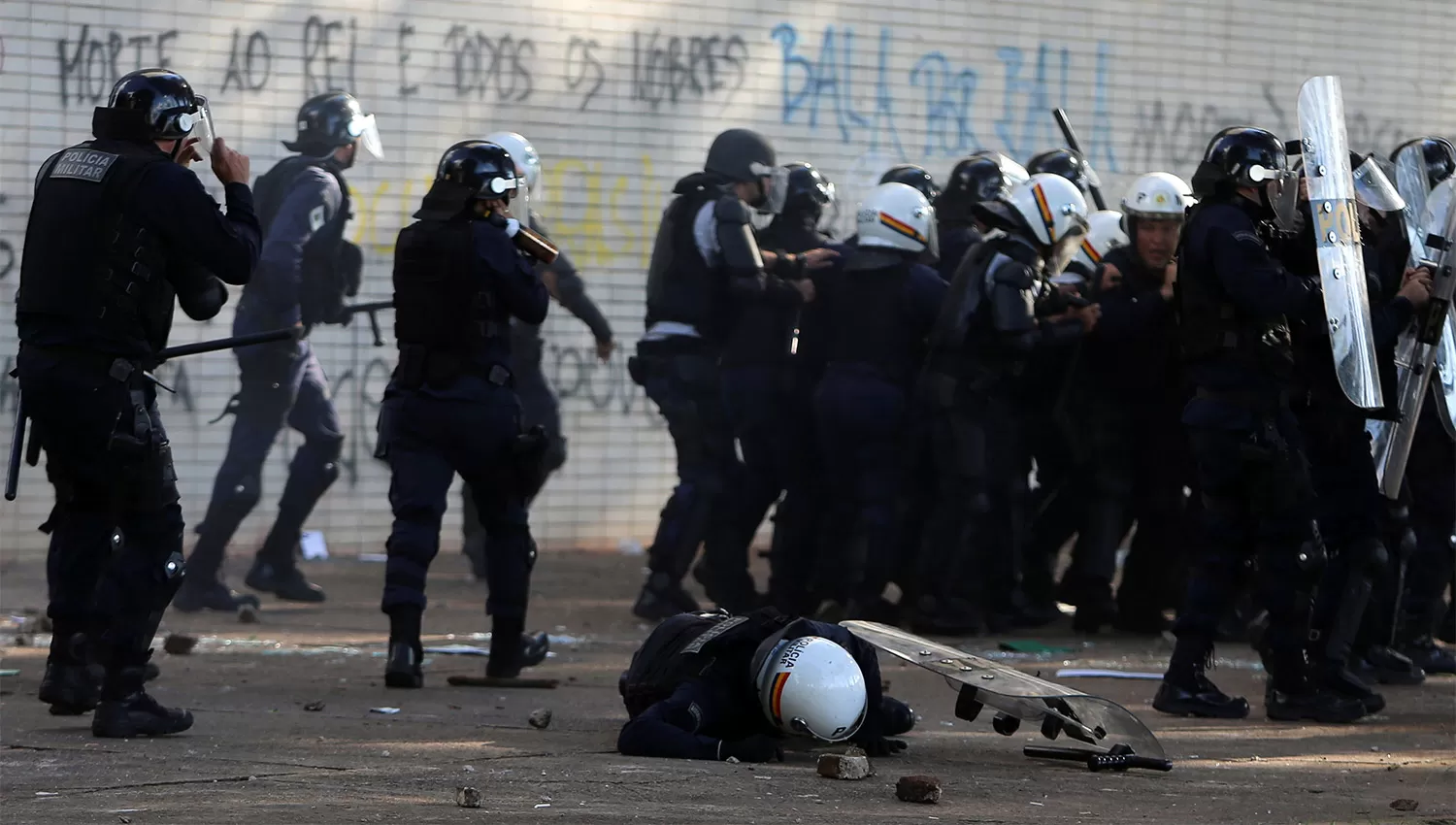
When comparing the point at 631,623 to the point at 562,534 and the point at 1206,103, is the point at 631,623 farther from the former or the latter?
the point at 1206,103

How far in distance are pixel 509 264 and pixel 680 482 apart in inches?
106

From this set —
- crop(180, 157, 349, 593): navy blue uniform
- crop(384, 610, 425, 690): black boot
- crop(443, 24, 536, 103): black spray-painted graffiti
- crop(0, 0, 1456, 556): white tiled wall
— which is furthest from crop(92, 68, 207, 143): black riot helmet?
crop(443, 24, 536, 103): black spray-painted graffiti

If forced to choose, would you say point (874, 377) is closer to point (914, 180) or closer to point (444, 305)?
point (914, 180)

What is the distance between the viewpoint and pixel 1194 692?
716 centimetres

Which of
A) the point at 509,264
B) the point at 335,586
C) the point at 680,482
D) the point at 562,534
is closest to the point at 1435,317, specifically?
the point at 509,264

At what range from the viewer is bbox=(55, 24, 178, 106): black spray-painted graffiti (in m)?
11.2

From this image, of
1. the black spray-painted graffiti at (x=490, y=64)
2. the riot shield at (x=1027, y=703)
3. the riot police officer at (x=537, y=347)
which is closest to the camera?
the riot shield at (x=1027, y=703)

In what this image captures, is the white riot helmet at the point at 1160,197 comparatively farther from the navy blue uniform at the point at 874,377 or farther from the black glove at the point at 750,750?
the black glove at the point at 750,750

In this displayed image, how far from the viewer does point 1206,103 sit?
51.2 feet

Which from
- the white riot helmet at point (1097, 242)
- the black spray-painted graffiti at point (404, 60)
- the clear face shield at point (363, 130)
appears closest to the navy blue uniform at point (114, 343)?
the clear face shield at point (363, 130)

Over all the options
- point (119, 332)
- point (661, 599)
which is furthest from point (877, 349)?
point (119, 332)

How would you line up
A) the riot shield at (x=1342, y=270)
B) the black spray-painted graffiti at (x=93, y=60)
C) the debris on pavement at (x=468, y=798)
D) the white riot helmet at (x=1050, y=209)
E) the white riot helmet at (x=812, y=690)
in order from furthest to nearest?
the black spray-painted graffiti at (x=93, y=60), the white riot helmet at (x=1050, y=209), the riot shield at (x=1342, y=270), the white riot helmet at (x=812, y=690), the debris on pavement at (x=468, y=798)

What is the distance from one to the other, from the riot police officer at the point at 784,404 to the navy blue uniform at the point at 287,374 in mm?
2071

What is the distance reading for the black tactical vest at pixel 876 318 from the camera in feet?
30.9
